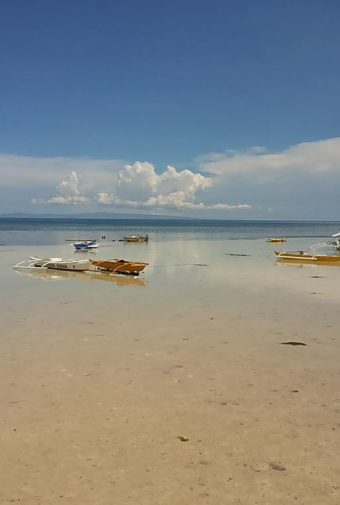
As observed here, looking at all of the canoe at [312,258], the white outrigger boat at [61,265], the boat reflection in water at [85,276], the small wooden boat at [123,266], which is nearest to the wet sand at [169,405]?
the boat reflection in water at [85,276]

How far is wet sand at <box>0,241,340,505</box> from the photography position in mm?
6477

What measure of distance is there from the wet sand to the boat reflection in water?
8.60 meters

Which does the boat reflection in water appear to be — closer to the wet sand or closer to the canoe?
the wet sand

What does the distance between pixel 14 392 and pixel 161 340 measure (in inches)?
214

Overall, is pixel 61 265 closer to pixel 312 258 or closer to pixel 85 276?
pixel 85 276

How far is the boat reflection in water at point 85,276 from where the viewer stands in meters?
28.6

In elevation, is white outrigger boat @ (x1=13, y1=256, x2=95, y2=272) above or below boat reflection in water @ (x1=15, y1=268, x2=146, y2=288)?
above

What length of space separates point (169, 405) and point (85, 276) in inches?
912

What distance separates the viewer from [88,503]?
19.7ft

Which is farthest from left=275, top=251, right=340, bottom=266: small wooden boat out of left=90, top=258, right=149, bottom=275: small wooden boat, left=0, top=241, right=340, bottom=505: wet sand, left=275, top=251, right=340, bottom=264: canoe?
left=0, top=241, right=340, bottom=505: wet sand

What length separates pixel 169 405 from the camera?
9.27 meters

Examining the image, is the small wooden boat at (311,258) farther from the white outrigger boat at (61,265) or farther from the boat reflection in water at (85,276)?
the white outrigger boat at (61,265)

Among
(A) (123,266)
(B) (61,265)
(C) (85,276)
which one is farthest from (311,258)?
(B) (61,265)

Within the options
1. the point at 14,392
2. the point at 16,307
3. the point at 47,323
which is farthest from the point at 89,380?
the point at 16,307
